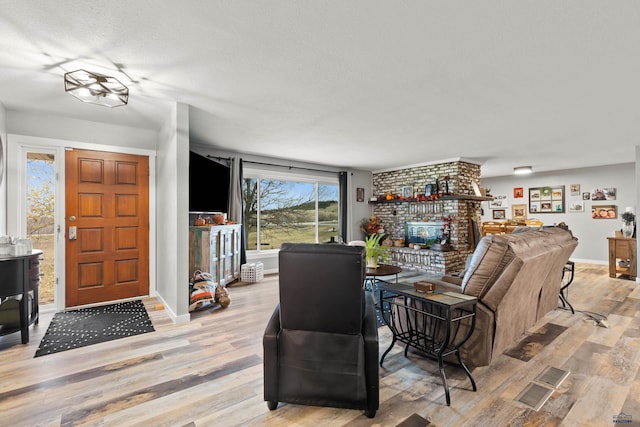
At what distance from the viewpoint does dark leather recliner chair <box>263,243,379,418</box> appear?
5.63ft

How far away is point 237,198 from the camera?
5.57 meters

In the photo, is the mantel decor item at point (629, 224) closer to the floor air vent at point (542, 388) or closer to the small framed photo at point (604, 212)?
the small framed photo at point (604, 212)

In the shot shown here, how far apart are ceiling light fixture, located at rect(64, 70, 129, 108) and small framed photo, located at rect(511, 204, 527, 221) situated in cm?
945

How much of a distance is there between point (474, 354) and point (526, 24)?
2221 millimetres

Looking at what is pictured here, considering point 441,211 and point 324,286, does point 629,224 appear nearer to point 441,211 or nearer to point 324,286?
point 441,211

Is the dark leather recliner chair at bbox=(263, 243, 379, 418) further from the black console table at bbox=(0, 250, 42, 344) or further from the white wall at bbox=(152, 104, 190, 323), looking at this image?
the black console table at bbox=(0, 250, 42, 344)

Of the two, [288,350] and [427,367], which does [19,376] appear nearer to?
[288,350]

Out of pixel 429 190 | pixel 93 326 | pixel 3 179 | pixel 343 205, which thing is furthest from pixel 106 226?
pixel 429 190

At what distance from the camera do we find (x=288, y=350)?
1821 millimetres

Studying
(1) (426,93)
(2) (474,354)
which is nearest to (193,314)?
(2) (474,354)

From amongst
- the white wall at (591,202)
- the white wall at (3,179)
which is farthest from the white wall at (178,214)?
the white wall at (591,202)

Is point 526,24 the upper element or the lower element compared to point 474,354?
upper

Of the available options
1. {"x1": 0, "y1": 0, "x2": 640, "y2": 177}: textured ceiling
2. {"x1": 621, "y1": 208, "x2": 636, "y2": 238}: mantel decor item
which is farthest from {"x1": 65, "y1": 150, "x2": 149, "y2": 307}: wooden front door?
{"x1": 621, "y1": 208, "x2": 636, "y2": 238}: mantel decor item

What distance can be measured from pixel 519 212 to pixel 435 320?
8071mm
